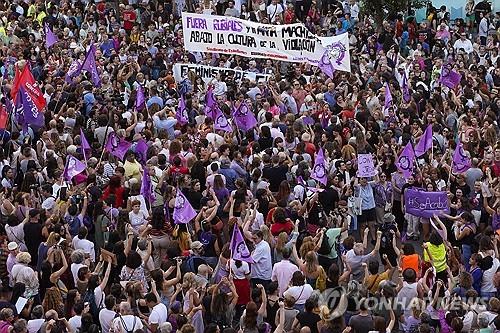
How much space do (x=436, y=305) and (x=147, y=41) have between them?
48.5ft

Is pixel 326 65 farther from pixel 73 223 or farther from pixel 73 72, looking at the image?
pixel 73 223

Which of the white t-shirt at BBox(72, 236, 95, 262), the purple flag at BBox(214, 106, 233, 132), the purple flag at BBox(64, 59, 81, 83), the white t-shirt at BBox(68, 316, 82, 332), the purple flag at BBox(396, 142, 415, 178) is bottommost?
the purple flag at BBox(64, 59, 81, 83)

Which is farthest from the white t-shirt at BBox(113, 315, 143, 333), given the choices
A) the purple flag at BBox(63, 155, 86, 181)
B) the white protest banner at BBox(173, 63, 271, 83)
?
the white protest banner at BBox(173, 63, 271, 83)

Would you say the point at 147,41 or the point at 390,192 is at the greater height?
the point at 390,192

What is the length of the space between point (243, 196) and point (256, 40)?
335 inches

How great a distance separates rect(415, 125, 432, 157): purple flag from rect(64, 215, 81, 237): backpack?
5.71 m

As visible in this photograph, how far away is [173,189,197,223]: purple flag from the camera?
14617 millimetres

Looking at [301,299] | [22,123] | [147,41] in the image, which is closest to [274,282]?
[301,299]

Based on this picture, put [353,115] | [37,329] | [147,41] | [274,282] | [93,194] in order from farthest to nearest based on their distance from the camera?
[147,41], [353,115], [93,194], [274,282], [37,329]

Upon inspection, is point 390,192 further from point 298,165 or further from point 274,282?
point 274,282

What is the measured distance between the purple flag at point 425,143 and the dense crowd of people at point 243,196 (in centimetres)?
5

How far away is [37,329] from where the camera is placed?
11852mm

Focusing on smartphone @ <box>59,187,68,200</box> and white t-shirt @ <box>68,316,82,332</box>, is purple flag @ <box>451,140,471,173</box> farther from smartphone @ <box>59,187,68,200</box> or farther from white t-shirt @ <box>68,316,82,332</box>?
white t-shirt @ <box>68,316,82,332</box>

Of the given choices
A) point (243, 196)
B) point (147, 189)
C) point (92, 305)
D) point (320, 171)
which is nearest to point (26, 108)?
point (147, 189)
